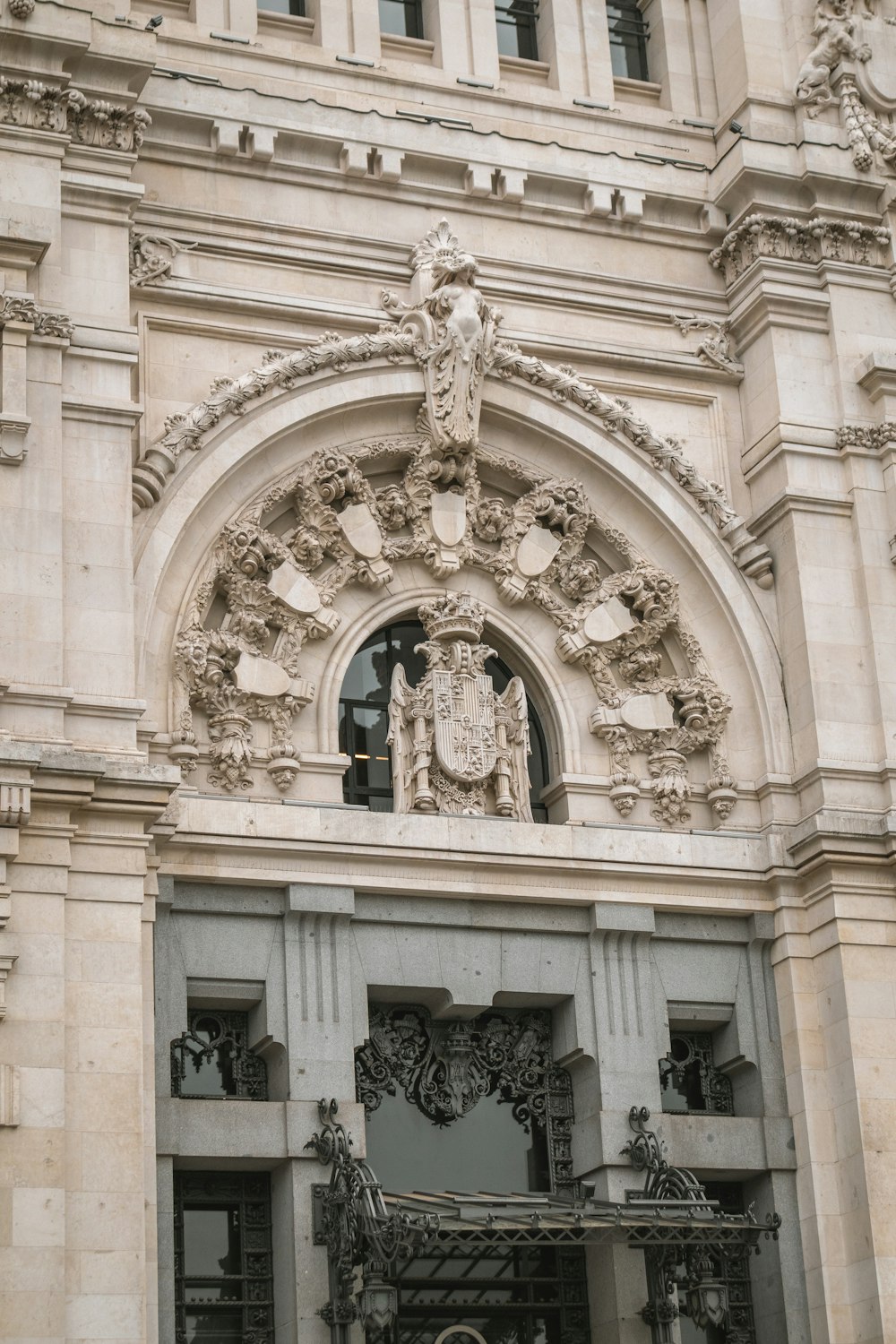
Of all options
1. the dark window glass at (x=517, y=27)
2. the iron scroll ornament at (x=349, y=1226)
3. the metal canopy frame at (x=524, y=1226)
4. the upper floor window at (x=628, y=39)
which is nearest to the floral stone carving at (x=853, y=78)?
the upper floor window at (x=628, y=39)

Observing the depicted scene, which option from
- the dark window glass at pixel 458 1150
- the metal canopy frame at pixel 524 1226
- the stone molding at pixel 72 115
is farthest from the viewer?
the stone molding at pixel 72 115

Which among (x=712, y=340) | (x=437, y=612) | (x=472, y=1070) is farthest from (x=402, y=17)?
(x=472, y=1070)

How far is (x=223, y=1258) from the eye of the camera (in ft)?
75.0

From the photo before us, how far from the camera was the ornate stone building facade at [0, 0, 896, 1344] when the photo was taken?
2211 cm

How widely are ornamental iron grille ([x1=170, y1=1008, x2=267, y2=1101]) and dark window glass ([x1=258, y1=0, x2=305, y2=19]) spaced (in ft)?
42.0

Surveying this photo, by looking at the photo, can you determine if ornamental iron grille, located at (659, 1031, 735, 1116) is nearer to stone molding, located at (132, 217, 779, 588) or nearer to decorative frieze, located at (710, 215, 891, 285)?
stone molding, located at (132, 217, 779, 588)

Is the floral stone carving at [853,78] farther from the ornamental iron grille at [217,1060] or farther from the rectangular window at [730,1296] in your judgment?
A: the ornamental iron grille at [217,1060]

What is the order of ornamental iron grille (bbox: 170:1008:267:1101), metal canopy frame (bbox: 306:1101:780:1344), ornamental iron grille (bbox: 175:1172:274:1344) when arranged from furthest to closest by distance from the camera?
ornamental iron grille (bbox: 170:1008:267:1101)
ornamental iron grille (bbox: 175:1172:274:1344)
metal canopy frame (bbox: 306:1101:780:1344)

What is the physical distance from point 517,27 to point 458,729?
10229mm

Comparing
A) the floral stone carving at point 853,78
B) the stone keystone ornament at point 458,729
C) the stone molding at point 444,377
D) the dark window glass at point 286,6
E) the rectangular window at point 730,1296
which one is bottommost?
the rectangular window at point 730,1296

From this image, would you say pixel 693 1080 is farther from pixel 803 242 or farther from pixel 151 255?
pixel 151 255

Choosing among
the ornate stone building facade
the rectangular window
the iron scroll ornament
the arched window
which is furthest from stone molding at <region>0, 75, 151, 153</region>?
the rectangular window

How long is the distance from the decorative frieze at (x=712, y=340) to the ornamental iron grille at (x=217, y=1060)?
10.1m

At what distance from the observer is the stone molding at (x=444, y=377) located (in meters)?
25.0
